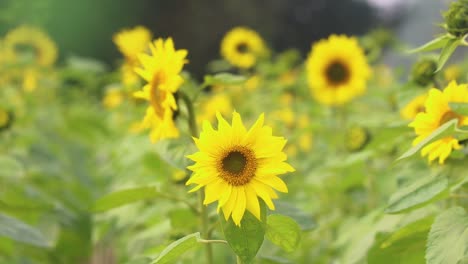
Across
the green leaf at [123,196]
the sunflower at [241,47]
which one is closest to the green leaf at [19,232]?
the green leaf at [123,196]

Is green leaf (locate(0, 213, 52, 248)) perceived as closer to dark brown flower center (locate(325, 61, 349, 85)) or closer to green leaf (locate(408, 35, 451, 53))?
green leaf (locate(408, 35, 451, 53))

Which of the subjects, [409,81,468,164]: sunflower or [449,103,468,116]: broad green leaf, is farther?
[409,81,468,164]: sunflower

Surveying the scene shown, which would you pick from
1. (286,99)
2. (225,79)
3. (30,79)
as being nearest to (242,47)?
(286,99)

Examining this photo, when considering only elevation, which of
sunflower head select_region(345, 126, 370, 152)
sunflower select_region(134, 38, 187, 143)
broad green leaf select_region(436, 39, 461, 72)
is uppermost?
sunflower head select_region(345, 126, 370, 152)

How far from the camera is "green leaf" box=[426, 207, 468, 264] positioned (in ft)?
3.07

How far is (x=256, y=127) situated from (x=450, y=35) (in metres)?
0.31

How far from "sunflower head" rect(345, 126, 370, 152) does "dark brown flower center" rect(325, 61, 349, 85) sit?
46 centimetres

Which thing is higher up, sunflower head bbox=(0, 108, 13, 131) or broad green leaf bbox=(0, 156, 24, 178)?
sunflower head bbox=(0, 108, 13, 131)

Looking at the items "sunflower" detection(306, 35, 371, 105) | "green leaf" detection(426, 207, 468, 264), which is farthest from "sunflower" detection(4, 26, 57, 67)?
"green leaf" detection(426, 207, 468, 264)

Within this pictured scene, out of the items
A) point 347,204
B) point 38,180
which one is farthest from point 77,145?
point 347,204

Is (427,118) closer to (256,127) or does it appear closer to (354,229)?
(256,127)

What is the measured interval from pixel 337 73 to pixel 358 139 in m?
0.53

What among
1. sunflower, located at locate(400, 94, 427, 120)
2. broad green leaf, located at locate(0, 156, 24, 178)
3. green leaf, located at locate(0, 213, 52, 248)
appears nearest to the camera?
green leaf, located at locate(0, 213, 52, 248)

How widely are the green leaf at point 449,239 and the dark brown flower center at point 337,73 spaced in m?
1.42
